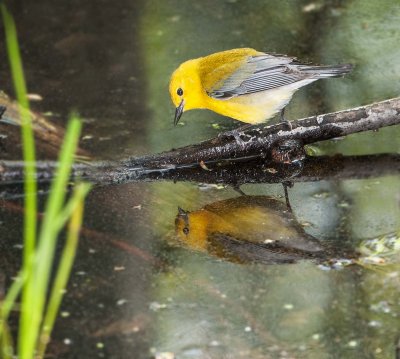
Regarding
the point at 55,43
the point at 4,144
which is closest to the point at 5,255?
the point at 4,144

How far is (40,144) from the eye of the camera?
21.8ft

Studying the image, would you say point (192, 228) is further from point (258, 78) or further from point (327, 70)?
point (327, 70)

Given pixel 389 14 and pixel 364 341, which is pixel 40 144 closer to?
pixel 364 341

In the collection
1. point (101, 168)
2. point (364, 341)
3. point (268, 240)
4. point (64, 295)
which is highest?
point (101, 168)

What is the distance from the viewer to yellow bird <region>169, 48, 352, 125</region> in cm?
612

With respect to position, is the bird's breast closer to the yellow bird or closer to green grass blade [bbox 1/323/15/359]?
the yellow bird

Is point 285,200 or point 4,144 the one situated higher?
point 4,144

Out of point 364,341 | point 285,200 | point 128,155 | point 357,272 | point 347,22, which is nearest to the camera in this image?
point 364,341

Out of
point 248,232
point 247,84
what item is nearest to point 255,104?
point 247,84

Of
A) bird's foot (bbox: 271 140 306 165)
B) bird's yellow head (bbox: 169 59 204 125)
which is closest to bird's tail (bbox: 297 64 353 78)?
bird's foot (bbox: 271 140 306 165)

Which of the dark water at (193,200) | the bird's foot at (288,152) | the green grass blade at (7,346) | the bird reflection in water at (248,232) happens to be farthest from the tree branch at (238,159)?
the green grass blade at (7,346)

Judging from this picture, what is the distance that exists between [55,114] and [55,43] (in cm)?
142

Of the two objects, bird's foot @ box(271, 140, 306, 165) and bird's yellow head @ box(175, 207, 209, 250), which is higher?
bird's foot @ box(271, 140, 306, 165)

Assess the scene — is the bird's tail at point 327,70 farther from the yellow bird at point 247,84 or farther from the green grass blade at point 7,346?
the green grass blade at point 7,346
